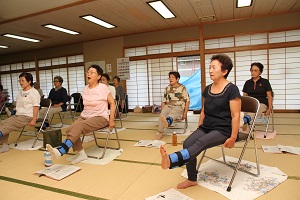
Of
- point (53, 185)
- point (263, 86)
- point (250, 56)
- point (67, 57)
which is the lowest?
point (53, 185)

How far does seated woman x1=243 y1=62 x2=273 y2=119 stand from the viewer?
Result: 3.68 metres

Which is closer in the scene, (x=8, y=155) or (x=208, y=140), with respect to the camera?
(x=208, y=140)

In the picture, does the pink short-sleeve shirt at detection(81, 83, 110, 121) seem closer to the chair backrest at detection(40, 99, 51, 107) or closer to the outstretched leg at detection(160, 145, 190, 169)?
the chair backrest at detection(40, 99, 51, 107)

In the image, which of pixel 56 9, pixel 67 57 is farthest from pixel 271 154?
pixel 67 57

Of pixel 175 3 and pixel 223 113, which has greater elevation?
pixel 175 3

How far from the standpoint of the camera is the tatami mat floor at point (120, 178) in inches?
74.8

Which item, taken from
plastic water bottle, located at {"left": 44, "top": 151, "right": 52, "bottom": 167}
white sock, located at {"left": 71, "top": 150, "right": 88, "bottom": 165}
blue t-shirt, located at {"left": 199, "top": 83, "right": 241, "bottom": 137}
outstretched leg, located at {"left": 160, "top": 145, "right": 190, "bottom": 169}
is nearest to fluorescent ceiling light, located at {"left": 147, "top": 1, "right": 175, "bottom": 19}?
blue t-shirt, located at {"left": 199, "top": 83, "right": 241, "bottom": 137}

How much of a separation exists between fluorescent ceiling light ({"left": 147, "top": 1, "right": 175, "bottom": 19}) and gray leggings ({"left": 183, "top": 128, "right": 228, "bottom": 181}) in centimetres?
335

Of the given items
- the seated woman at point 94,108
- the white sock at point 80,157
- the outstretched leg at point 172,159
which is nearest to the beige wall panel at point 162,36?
the seated woman at point 94,108

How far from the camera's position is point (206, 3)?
178 inches

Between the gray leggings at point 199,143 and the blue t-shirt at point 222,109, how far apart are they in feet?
0.23

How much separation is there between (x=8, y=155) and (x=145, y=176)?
2.30 meters

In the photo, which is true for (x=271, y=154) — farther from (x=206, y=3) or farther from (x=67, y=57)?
(x=67, y=57)

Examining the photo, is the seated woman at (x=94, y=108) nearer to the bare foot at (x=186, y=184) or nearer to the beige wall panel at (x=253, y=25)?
the bare foot at (x=186, y=184)
